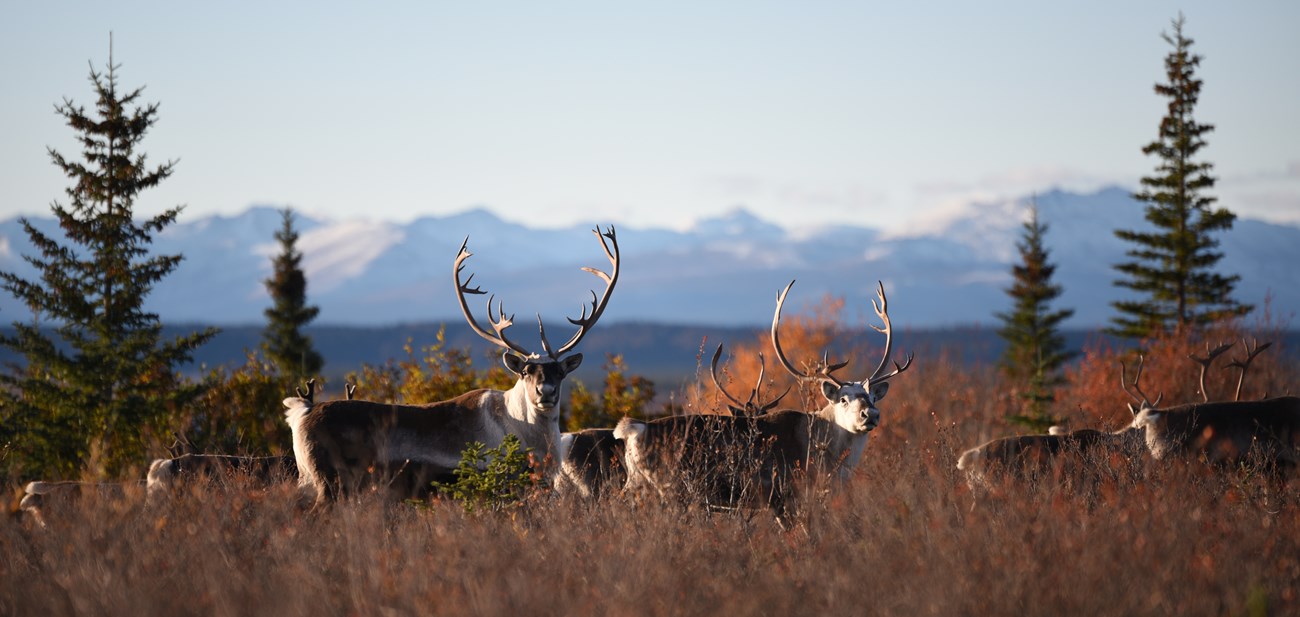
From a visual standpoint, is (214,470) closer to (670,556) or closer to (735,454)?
(735,454)

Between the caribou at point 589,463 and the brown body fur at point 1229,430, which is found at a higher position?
the brown body fur at point 1229,430

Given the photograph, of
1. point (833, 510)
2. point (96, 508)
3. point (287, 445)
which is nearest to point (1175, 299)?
point (287, 445)

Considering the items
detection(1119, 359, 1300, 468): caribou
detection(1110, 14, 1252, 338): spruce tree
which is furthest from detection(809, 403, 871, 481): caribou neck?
detection(1110, 14, 1252, 338): spruce tree

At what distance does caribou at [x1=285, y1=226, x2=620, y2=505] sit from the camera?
36.0ft

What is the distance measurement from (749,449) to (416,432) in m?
2.90

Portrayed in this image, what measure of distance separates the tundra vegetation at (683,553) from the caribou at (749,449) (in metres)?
0.44

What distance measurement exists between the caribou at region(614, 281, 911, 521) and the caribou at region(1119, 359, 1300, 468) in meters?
3.34

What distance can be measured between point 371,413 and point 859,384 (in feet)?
14.9

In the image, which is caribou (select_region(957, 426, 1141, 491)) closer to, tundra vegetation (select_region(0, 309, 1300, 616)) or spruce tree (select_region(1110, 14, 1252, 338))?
tundra vegetation (select_region(0, 309, 1300, 616))

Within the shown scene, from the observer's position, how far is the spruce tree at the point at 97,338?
18109 mm

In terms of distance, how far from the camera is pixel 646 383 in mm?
21969

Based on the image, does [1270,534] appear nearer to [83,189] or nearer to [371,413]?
[371,413]

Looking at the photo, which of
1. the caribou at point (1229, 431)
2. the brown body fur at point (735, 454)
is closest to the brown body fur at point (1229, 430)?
the caribou at point (1229, 431)

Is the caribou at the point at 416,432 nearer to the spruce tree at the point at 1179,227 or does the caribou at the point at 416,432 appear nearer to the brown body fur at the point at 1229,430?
the brown body fur at the point at 1229,430
